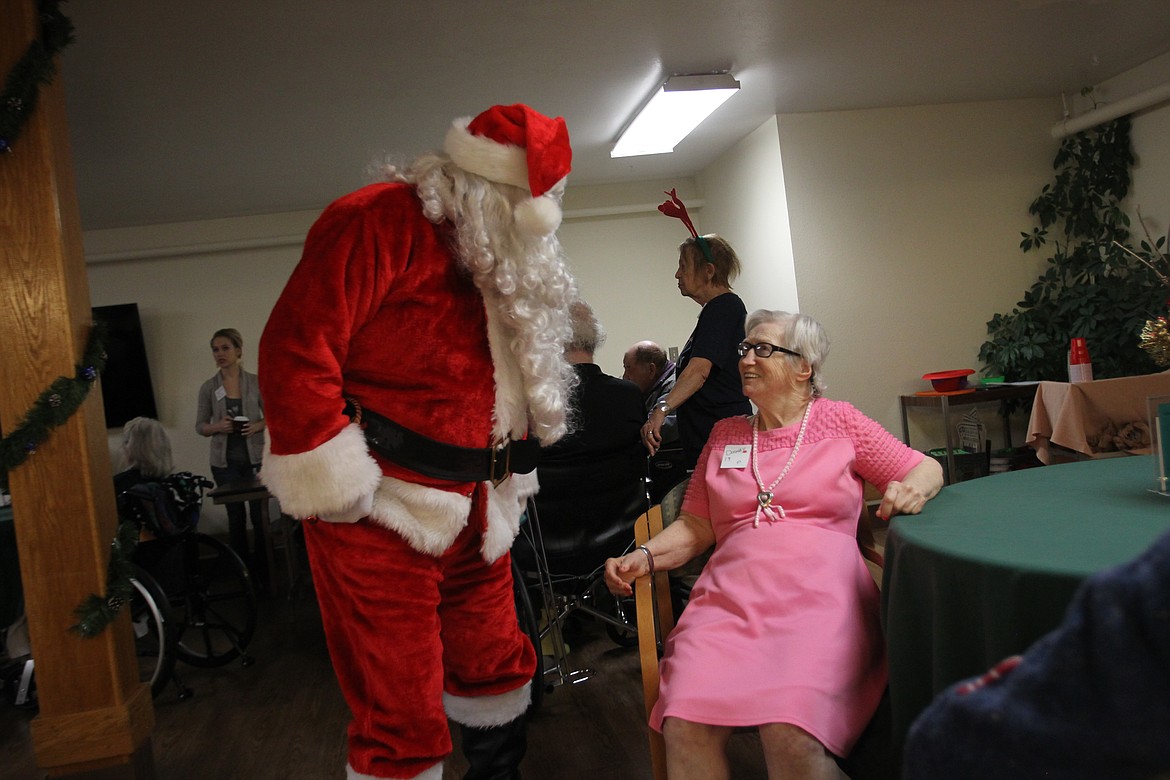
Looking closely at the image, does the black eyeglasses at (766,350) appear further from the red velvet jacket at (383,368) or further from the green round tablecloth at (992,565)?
the red velvet jacket at (383,368)

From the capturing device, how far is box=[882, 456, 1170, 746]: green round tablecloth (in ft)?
3.82

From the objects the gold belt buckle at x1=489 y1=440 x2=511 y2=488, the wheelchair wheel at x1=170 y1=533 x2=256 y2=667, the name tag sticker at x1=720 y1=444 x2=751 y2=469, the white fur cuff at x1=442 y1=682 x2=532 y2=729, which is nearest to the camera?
the gold belt buckle at x1=489 y1=440 x2=511 y2=488

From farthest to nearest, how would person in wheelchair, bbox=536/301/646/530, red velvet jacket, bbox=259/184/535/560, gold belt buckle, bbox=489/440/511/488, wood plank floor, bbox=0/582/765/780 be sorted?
person in wheelchair, bbox=536/301/646/530, wood plank floor, bbox=0/582/765/780, gold belt buckle, bbox=489/440/511/488, red velvet jacket, bbox=259/184/535/560

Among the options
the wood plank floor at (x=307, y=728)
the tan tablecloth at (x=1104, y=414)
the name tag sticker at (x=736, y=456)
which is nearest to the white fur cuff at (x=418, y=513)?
the name tag sticker at (x=736, y=456)

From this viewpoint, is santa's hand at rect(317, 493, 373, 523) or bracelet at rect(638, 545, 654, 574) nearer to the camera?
santa's hand at rect(317, 493, 373, 523)

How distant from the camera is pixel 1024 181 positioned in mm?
5691

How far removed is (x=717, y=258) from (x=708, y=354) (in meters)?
0.41

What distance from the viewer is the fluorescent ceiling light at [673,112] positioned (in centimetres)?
445

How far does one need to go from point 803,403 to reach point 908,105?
14.1ft

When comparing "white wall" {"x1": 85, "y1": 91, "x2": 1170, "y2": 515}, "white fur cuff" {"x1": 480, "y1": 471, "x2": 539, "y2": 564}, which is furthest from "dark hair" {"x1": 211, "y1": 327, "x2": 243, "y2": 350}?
"white fur cuff" {"x1": 480, "y1": 471, "x2": 539, "y2": 564}

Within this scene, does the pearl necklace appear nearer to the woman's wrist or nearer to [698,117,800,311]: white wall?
the woman's wrist

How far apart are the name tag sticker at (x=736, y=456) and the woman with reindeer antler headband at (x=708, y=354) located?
3.23ft

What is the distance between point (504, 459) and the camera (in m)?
1.71

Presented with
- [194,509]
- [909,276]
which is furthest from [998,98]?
[194,509]
